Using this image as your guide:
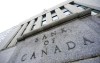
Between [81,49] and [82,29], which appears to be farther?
[82,29]

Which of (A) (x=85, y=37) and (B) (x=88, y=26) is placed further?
(B) (x=88, y=26)

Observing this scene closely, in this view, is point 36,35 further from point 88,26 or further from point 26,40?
point 88,26

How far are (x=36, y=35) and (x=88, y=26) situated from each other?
3.29 meters

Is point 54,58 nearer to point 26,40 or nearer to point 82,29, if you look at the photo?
point 82,29

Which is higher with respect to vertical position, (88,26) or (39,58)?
(88,26)

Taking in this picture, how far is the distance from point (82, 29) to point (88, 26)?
329 millimetres

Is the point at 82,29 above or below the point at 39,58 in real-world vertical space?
above

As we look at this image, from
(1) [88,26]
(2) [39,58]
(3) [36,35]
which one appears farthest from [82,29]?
(3) [36,35]

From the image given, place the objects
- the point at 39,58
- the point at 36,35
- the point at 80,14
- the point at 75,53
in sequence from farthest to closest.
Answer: the point at 36,35
the point at 80,14
the point at 39,58
the point at 75,53

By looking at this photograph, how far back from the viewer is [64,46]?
5.89m

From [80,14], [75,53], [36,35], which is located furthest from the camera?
[36,35]

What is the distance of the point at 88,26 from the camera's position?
632 cm

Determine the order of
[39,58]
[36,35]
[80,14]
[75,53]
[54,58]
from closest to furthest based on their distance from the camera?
[75,53] < [54,58] < [39,58] < [80,14] < [36,35]

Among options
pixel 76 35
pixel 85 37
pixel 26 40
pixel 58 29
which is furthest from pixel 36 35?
pixel 85 37
